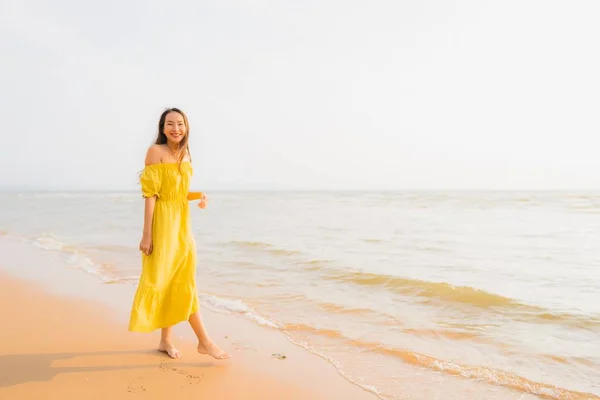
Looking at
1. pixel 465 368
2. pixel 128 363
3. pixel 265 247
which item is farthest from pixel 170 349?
pixel 265 247

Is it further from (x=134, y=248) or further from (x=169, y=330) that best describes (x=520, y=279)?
(x=134, y=248)

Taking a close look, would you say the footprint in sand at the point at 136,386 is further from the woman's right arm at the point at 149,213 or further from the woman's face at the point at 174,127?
the woman's face at the point at 174,127

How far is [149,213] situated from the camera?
3535mm

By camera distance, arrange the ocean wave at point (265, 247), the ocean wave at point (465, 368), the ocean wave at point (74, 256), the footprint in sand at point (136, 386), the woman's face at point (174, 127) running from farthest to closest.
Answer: the ocean wave at point (265, 247)
the ocean wave at point (74, 256)
the woman's face at point (174, 127)
the ocean wave at point (465, 368)
the footprint in sand at point (136, 386)

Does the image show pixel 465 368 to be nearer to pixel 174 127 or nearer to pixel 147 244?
pixel 147 244

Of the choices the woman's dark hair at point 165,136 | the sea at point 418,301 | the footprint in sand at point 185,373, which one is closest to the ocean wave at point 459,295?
the sea at point 418,301

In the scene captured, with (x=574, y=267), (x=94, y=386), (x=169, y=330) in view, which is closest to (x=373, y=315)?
(x=169, y=330)

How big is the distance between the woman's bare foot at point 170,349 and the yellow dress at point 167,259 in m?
0.23

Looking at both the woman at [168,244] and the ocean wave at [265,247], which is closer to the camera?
the woman at [168,244]


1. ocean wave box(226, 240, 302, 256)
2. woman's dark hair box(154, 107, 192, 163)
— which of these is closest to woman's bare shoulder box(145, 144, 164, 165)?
woman's dark hair box(154, 107, 192, 163)

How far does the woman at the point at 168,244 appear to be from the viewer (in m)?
3.53

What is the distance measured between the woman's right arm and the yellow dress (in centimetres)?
3

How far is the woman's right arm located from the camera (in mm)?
3516

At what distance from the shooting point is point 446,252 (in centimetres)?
1045
